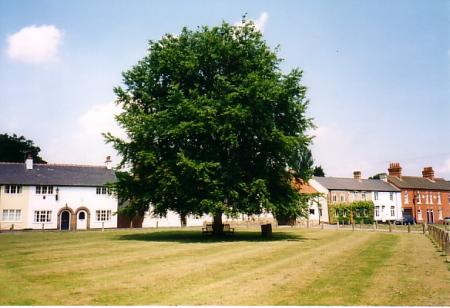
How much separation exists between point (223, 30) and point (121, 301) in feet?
96.9

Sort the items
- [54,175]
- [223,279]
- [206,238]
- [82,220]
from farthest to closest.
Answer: [54,175]
[82,220]
[206,238]
[223,279]

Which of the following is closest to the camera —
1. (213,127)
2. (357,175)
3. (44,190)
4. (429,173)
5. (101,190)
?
(213,127)

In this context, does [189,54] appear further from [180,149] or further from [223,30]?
[180,149]

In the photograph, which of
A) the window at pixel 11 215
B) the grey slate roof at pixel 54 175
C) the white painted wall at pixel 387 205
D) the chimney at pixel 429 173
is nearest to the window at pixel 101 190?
the grey slate roof at pixel 54 175

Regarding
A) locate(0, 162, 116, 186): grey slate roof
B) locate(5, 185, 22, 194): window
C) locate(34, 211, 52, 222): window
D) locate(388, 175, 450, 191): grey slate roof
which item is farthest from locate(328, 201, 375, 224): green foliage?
locate(5, 185, 22, 194): window

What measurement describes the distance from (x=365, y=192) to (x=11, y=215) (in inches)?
2488

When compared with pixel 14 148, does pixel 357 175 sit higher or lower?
lower

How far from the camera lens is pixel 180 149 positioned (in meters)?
32.1

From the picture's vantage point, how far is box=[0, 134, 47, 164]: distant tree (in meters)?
83.3

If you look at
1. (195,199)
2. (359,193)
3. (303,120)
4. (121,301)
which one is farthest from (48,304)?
(359,193)

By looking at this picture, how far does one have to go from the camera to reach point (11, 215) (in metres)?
54.3

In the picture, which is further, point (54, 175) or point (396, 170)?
point (396, 170)

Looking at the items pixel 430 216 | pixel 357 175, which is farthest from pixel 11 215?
pixel 430 216

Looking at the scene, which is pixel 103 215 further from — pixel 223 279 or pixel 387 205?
pixel 387 205
